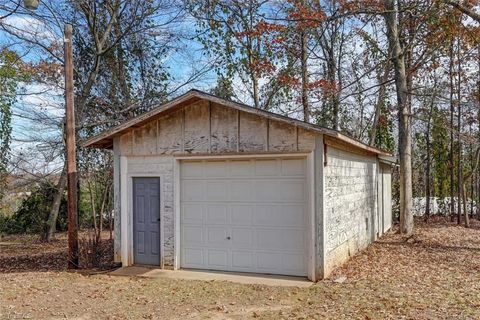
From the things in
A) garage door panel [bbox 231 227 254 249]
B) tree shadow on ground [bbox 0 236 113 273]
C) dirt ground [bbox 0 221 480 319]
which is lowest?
tree shadow on ground [bbox 0 236 113 273]

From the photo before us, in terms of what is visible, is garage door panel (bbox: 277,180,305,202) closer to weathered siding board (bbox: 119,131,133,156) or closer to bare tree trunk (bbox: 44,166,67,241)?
weathered siding board (bbox: 119,131,133,156)

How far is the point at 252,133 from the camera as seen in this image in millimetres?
7641

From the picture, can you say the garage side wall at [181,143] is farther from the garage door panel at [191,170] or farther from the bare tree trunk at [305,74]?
the bare tree trunk at [305,74]

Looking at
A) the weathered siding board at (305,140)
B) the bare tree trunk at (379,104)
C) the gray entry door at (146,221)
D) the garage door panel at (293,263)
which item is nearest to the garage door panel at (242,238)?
the garage door panel at (293,263)

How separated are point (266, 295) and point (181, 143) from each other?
327 centimetres

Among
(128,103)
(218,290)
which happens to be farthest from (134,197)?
(128,103)

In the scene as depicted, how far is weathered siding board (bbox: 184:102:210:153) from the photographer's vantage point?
799 cm

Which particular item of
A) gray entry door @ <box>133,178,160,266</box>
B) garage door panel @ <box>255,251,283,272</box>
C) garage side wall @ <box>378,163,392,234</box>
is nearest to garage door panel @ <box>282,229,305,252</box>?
garage door panel @ <box>255,251,283,272</box>

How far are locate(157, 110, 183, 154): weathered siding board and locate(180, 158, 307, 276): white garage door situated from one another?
407 millimetres

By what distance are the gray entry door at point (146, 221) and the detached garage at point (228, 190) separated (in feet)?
0.06

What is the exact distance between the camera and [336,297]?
610 cm

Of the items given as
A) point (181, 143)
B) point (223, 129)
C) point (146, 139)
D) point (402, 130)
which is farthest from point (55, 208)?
point (402, 130)

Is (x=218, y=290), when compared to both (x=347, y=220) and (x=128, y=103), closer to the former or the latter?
(x=347, y=220)

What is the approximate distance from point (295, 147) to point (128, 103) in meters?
9.99
